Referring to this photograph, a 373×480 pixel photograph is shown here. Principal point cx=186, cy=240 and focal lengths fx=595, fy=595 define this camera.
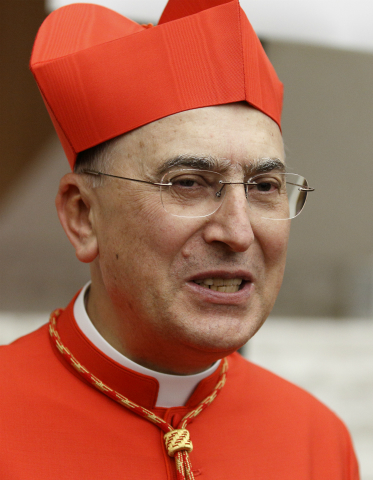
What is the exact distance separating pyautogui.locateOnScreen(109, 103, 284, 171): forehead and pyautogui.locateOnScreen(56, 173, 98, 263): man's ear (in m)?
0.24

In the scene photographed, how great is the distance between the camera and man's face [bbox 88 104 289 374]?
2062 millimetres

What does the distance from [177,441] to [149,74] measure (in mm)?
1354

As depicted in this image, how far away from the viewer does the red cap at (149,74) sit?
218 cm

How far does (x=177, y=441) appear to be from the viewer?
2.15 m

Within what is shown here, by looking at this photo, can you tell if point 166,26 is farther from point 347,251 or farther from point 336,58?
point 347,251

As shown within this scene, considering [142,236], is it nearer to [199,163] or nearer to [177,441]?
[199,163]

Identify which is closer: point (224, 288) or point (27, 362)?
point (224, 288)

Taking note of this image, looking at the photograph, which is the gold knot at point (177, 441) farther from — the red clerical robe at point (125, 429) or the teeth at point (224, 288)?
the teeth at point (224, 288)

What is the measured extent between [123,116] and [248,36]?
1.99 feet

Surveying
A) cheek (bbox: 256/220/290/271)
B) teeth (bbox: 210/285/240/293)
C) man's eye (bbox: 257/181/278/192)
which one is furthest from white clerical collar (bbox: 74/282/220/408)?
man's eye (bbox: 257/181/278/192)

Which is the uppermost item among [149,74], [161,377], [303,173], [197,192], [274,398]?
[149,74]

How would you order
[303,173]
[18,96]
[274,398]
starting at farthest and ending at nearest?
1. [303,173]
2. [18,96]
3. [274,398]

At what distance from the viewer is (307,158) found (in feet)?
16.2

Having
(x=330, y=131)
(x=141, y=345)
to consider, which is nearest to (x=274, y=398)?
(x=141, y=345)
